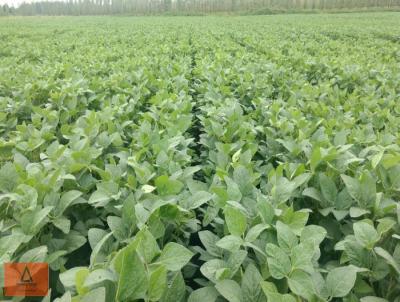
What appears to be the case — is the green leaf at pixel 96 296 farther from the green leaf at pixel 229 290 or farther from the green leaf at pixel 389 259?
the green leaf at pixel 389 259

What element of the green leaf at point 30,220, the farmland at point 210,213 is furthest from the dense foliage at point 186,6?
the green leaf at point 30,220

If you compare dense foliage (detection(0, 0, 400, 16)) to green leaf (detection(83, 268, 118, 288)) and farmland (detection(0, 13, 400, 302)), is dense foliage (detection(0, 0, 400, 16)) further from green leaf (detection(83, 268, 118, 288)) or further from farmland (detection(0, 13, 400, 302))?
green leaf (detection(83, 268, 118, 288))

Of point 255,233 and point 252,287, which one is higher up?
point 255,233

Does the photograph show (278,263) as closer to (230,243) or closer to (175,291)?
(230,243)

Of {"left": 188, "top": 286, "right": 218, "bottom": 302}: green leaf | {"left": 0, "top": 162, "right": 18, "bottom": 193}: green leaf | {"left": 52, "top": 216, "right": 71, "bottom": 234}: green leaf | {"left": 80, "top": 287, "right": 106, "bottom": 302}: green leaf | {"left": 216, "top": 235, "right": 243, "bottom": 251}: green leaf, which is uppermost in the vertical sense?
{"left": 0, "top": 162, "right": 18, "bottom": 193}: green leaf

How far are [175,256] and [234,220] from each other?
276 mm

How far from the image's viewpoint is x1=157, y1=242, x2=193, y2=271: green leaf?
3.72ft

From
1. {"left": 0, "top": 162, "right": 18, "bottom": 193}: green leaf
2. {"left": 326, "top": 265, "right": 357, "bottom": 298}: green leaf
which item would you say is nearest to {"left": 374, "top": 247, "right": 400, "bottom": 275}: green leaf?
{"left": 326, "top": 265, "right": 357, "bottom": 298}: green leaf

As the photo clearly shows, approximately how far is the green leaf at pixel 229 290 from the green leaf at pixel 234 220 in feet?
0.69

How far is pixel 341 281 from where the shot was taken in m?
1.10

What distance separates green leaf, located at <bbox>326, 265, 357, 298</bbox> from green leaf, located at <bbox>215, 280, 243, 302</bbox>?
12.6 inches

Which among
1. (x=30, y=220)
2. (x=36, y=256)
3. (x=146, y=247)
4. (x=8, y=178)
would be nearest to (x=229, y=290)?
(x=146, y=247)

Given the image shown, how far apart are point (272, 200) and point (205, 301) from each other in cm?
60

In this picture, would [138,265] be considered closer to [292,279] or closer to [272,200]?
[292,279]
